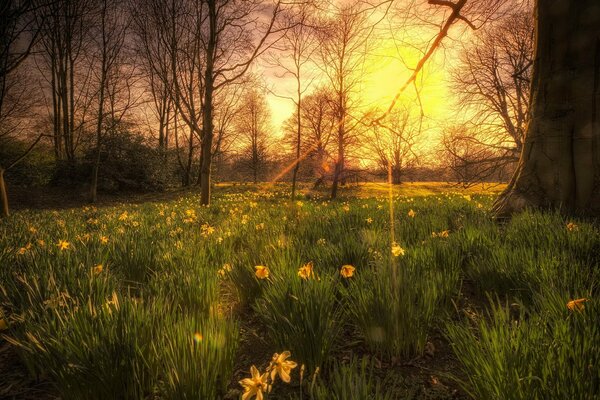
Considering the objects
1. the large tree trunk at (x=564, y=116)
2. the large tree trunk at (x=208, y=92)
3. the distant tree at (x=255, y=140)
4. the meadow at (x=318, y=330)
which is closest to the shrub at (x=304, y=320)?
the meadow at (x=318, y=330)

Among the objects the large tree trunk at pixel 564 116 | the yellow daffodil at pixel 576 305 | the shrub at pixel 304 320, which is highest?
the large tree trunk at pixel 564 116

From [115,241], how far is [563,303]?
13.4ft

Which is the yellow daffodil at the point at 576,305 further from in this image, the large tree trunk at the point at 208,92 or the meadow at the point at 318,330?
the large tree trunk at the point at 208,92

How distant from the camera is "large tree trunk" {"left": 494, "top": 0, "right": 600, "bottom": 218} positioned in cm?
420

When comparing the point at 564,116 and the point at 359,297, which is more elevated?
the point at 564,116

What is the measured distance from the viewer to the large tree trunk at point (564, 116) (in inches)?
165

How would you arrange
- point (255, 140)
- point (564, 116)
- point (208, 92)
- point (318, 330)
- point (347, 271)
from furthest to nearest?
point (255, 140) < point (208, 92) < point (564, 116) < point (347, 271) < point (318, 330)

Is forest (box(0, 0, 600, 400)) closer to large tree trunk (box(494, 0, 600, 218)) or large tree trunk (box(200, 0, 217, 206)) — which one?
large tree trunk (box(494, 0, 600, 218))

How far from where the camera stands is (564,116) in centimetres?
443

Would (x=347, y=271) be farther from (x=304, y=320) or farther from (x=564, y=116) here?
(x=564, y=116)

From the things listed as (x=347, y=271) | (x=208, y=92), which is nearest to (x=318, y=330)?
(x=347, y=271)

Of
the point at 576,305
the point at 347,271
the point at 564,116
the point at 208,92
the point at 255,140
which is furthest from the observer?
the point at 255,140

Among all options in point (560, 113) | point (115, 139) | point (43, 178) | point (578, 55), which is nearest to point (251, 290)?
point (560, 113)

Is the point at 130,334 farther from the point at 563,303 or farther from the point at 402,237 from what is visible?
the point at 402,237
